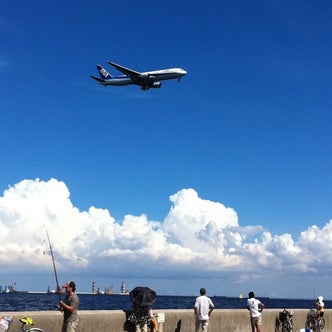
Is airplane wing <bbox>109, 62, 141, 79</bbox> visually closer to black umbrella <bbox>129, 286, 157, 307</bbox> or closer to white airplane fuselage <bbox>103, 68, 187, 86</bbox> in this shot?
white airplane fuselage <bbox>103, 68, 187, 86</bbox>

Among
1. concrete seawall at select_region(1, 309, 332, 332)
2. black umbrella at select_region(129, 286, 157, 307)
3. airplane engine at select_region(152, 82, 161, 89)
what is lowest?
concrete seawall at select_region(1, 309, 332, 332)

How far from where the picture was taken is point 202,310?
14.7 metres

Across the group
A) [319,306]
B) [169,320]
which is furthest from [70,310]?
[319,306]

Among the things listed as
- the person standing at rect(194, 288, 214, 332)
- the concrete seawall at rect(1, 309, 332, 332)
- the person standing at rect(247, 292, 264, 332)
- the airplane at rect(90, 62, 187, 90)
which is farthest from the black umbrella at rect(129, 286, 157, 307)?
the airplane at rect(90, 62, 187, 90)

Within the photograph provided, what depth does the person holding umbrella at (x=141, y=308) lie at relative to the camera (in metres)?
13.0

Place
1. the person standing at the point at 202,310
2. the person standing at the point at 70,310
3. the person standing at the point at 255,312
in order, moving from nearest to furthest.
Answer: the person standing at the point at 70,310 → the person standing at the point at 202,310 → the person standing at the point at 255,312

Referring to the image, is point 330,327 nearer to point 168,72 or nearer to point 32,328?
point 32,328

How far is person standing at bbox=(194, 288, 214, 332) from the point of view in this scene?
14.7m

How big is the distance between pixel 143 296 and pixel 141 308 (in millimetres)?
423

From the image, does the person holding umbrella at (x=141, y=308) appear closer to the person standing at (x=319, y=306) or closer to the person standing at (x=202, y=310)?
the person standing at (x=202, y=310)

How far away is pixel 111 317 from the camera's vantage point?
43.7ft

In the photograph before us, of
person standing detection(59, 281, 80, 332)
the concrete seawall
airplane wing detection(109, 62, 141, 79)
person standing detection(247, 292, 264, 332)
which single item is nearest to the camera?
person standing detection(59, 281, 80, 332)

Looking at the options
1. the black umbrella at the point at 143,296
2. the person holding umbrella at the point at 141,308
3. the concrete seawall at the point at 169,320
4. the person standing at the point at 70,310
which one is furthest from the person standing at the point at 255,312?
the person standing at the point at 70,310

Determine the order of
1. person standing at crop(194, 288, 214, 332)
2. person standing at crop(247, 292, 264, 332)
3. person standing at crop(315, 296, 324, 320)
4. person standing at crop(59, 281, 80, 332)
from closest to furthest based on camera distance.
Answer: person standing at crop(59, 281, 80, 332) < person standing at crop(194, 288, 214, 332) < person standing at crop(247, 292, 264, 332) < person standing at crop(315, 296, 324, 320)
